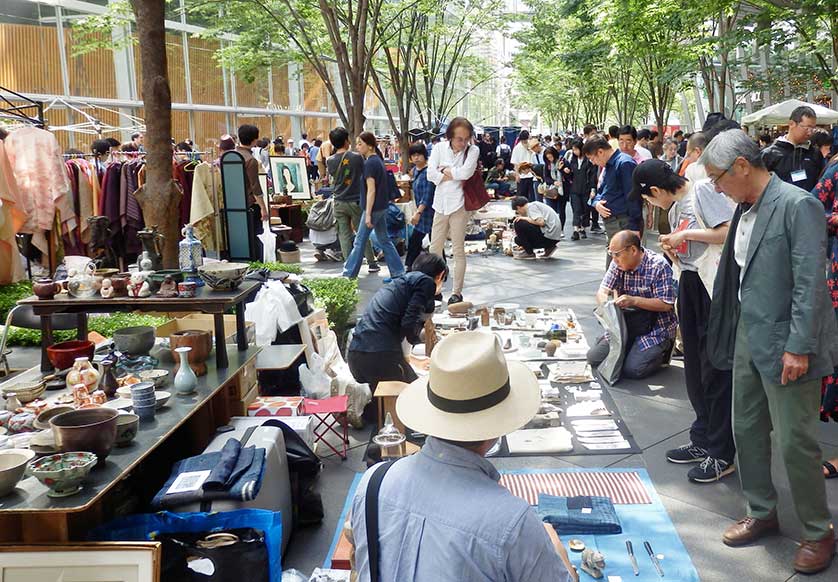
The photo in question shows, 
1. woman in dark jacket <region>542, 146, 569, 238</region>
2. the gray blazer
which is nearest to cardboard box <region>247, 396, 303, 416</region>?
→ the gray blazer

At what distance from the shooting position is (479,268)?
12.5 metres

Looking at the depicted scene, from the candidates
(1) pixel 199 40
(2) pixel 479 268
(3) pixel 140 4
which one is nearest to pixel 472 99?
(1) pixel 199 40

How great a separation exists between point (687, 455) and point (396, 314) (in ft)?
6.99

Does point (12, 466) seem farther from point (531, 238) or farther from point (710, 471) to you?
point (531, 238)

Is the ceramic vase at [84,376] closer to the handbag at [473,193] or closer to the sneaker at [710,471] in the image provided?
the sneaker at [710,471]

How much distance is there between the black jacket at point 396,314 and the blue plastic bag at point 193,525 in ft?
7.59

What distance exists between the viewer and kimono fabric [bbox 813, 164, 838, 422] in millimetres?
5066

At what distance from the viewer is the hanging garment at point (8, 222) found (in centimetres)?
851

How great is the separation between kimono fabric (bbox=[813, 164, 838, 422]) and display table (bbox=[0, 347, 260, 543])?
3.66m

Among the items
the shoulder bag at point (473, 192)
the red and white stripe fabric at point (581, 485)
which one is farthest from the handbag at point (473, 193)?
the red and white stripe fabric at point (581, 485)

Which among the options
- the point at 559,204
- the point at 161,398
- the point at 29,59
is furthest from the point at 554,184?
the point at 161,398

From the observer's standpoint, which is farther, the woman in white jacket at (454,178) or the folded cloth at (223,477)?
the woman in white jacket at (454,178)

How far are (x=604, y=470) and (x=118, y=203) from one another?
306 inches

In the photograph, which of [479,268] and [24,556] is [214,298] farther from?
[479,268]
